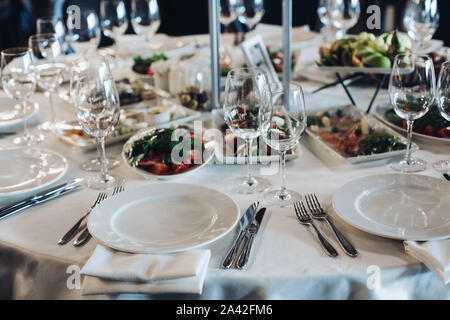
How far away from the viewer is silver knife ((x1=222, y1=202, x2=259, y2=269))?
3.54ft

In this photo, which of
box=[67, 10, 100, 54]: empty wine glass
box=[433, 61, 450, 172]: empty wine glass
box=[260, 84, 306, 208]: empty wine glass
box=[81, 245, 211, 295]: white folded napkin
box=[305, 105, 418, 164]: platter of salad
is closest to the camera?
box=[81, 245, 211, 295]: white folded napkin

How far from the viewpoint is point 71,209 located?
1343mm

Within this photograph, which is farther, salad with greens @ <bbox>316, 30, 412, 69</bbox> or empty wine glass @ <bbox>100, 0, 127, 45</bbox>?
empty wine glass @ <bbox>100, 0, 127, 45</bbox>

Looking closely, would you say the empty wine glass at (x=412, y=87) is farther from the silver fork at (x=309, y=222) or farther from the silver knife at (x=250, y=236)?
the silver knife at (x=250, y=236)

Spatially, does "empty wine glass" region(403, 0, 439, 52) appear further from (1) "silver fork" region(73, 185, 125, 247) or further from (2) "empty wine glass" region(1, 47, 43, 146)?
(1) "silver fork" region(73, 185, 125, 247)

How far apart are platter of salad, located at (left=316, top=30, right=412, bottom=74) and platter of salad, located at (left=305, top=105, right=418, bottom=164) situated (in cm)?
16

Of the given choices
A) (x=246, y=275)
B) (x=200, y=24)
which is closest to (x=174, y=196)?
(x=246, y=275)

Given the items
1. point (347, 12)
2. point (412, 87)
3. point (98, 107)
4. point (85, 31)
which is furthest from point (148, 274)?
point (347, 12)

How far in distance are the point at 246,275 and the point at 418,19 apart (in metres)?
1.77

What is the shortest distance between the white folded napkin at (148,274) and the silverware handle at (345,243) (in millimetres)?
279

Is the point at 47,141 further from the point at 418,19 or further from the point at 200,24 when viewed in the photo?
the point at 200,24

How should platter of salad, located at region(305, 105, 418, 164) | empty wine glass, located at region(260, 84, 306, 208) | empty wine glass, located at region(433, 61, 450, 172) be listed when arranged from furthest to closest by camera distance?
platter of salad, located at region(305, 105, 418, 164)
empty wine glass, located at region(433, 61, 450, 172)
empty wine glass, located at region(260, 84, 306, 208)

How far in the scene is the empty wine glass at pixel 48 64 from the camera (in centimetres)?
185

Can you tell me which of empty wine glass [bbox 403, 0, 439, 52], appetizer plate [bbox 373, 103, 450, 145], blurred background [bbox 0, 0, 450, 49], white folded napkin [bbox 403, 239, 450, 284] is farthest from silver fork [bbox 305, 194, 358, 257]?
blurred background [bbox 0, 0, 450, 49]
